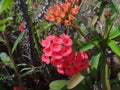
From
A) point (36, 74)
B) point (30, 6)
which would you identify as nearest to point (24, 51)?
point (36, 74)

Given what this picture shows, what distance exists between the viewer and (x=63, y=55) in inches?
72.8

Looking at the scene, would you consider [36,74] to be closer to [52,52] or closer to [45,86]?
[45,86]

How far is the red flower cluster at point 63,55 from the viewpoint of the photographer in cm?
185

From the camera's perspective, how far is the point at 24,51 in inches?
108

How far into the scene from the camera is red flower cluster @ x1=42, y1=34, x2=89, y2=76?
1.85 m

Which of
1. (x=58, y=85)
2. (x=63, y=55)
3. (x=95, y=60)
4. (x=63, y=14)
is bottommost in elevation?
(x=58, y=85)

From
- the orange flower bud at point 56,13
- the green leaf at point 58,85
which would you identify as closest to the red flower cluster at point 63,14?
the orange flower bud at point 56,13

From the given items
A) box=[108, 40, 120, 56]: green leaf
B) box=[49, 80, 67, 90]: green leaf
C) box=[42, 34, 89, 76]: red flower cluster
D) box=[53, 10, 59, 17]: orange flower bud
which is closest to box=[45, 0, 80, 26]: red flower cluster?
box=[53, 10, 59, 17]: orange flower bud

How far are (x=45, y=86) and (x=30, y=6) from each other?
0.81 metres

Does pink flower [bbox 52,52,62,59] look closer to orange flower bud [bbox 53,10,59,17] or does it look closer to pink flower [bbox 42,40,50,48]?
pink flower [bbox 42,40,50,48]

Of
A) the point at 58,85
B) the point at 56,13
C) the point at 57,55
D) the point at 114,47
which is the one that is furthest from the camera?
the point at 58,85

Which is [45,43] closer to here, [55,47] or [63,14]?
[55,47]

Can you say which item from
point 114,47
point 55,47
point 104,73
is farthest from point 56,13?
point 104,73

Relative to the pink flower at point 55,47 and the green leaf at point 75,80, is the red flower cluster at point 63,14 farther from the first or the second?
the green leaf at point 75,80
